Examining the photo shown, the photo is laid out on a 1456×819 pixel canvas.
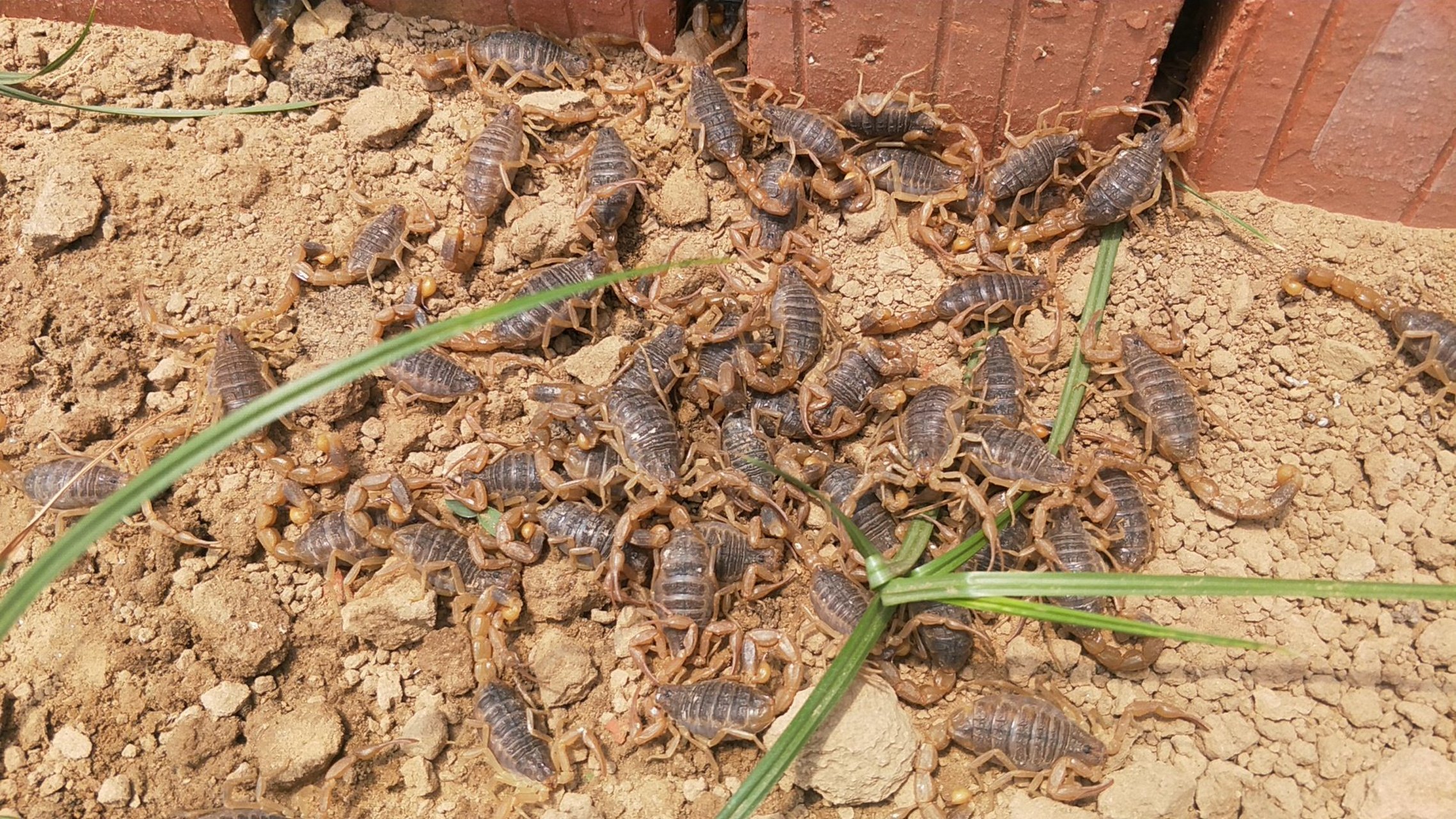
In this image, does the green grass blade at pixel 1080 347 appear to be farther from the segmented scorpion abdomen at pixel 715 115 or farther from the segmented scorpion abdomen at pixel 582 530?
the segmented scorpion abdomen at pixel 582 530

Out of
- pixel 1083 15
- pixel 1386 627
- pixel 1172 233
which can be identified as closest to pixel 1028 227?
pixel 1172 233

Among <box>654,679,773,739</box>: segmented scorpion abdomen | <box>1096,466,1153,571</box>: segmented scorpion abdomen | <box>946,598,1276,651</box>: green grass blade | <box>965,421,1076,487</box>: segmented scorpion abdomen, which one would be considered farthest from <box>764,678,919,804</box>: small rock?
<box>1096,466,1153,571</box>: segmented scorpion abdomen

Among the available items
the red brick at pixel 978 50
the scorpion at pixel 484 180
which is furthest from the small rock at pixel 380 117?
the red brick at pixel 978 50

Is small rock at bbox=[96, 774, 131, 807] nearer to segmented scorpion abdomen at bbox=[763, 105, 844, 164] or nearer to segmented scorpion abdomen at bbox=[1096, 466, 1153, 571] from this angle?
segmented scorpion abdomen at bbox=[763, 105, 844, 164]

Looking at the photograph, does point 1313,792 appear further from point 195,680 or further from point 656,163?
point 195,680

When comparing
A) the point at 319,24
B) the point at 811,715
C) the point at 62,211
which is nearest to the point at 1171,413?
the point at 811,715

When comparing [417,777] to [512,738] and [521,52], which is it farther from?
[521,52]

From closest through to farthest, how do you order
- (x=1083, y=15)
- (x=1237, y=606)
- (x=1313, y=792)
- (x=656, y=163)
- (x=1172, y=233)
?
(x=1313, y=792) < (x=1237, y=606) < (x=1083, y=15) < (x=1172, y=233) < (x=656, y=163)
